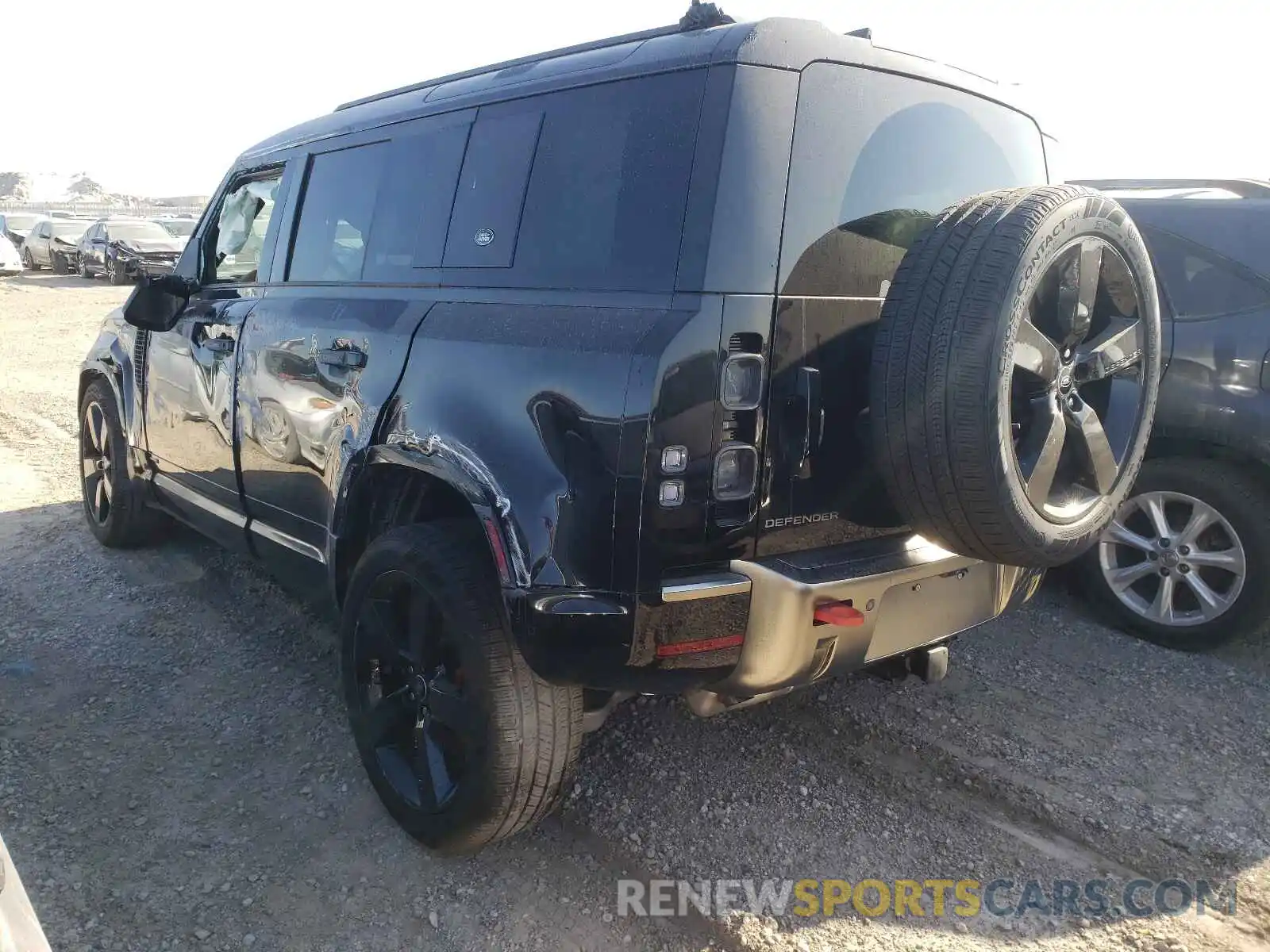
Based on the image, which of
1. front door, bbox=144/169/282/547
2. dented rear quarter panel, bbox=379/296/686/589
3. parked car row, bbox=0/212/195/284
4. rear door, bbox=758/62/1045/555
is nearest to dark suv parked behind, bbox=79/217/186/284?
parked car row, bbox=0/212/195/284

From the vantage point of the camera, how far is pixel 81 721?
335cm

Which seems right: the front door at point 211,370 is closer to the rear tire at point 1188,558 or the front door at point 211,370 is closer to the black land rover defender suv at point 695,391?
the black land rover defender suv at point 695,391

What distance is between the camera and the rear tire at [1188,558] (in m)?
3.79

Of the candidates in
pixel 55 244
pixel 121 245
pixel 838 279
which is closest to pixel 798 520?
pixel 838 279

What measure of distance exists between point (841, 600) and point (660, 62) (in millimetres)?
1346

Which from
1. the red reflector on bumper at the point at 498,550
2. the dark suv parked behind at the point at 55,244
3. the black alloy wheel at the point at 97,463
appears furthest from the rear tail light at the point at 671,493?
the dark suv parked behind at the point at 55,244

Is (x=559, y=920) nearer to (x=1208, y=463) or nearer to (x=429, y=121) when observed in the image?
(x=429, y=121)

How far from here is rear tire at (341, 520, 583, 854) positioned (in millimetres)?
2428

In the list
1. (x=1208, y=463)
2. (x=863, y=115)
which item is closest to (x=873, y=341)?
(x=863, y=115)

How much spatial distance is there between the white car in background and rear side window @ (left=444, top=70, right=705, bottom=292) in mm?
25180

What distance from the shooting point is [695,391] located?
2078 millimetres

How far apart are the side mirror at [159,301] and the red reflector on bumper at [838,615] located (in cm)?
310

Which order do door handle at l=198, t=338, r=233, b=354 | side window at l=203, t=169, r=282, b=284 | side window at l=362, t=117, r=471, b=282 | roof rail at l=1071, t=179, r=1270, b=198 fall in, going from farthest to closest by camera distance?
1. roof rail at l=1071, t=179, r=1270, b=198
2. side window at l=203, t=169, r=282, b=284
3. door handle at l=198, t=338, r=233, b=354
4. side window at l=362, t=117, r=471, b=282

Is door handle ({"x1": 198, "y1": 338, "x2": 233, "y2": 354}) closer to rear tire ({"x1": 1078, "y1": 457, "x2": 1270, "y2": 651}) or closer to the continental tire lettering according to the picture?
the continental tire lettering
